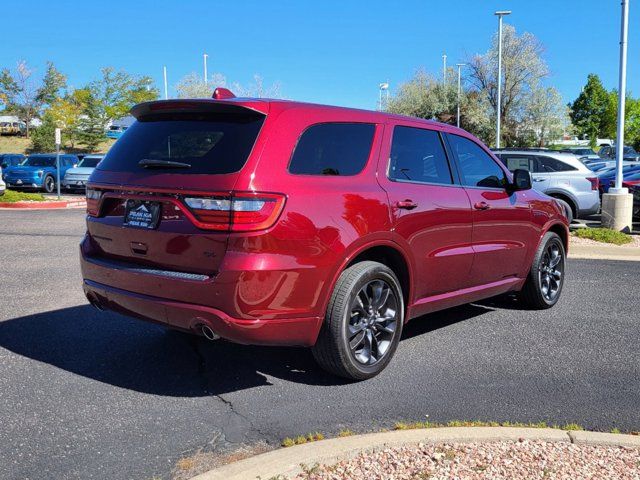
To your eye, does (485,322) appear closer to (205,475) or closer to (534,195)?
(534,195)

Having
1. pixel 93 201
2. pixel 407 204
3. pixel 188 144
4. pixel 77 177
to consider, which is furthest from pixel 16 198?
pixel 407 204

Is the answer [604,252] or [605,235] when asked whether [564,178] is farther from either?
[604,252]

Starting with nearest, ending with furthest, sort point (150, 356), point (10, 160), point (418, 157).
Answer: point (150, 356), point (418, 157), point (10, 160)

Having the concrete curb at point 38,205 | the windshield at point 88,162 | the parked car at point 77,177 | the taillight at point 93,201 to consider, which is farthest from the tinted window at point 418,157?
the windshield at point 88,162

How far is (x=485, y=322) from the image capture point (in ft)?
20.3

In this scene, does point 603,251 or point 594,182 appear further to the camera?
point 594,182

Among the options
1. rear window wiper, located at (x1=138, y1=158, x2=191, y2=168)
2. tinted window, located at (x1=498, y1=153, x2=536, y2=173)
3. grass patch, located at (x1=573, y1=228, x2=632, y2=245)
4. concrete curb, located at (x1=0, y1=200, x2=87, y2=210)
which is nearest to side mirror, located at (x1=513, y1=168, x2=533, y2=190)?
rear window wiper, located at (x1=138, y1=158, x2=191, y2=168)

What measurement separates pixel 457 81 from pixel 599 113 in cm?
1700

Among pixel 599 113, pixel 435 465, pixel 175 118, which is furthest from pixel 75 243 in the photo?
pixel 599 113

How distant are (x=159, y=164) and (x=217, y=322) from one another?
1086 mm

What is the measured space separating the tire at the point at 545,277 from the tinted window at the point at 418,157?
5.70 ft

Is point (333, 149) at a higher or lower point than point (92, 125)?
lower

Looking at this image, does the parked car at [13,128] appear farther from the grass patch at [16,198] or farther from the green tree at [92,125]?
the grass patch at [16,198]

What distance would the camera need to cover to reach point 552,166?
1393 cm
